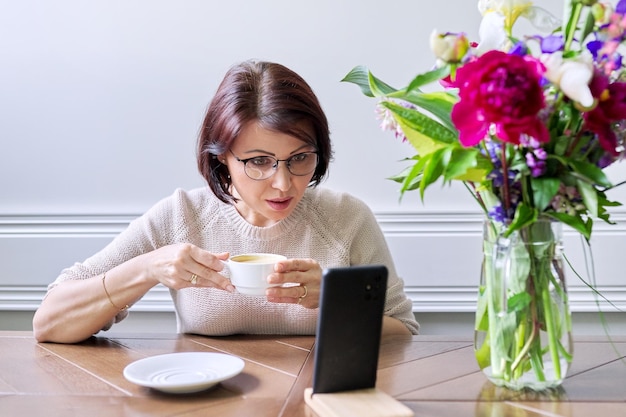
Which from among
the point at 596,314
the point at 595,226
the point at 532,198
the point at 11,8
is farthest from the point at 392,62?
the point at 532,198

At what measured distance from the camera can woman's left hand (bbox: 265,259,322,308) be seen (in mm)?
1448

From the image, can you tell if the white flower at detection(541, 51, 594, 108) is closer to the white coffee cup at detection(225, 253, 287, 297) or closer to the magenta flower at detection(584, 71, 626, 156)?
the magenta flower at detection(584, 71, 626, 156)

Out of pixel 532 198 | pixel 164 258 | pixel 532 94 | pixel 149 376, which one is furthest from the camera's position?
pixel 164 258

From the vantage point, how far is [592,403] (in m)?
1.20

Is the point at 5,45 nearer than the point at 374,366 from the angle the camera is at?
No

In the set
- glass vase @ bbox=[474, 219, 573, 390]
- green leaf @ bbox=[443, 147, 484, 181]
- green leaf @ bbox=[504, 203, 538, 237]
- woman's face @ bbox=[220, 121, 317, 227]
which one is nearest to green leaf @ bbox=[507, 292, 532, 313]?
glass vase @ bbox=[474, 219, 573, 390]

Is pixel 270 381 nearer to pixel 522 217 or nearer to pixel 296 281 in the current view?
pixel 296 281

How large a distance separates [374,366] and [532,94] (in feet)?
1.51

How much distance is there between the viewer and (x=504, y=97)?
1.01 metres

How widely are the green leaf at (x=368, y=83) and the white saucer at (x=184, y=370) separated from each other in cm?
49

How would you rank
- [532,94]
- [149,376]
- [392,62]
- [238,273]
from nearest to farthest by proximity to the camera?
[532,94], [149,376], [238,273], [392,62]

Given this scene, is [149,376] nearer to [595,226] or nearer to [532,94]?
[532,94]

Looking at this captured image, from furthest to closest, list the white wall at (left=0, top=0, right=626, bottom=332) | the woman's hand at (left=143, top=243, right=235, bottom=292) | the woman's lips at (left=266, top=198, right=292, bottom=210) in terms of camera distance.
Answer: the white wall at (left=0, top=0, right=626, bottom=332) < the woman's lips at (left=266, top=198, right=292, bottom=210) < the woman's hand at (left=143, top=243, right=235, bottom=292)

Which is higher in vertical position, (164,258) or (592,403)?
(164,258)
